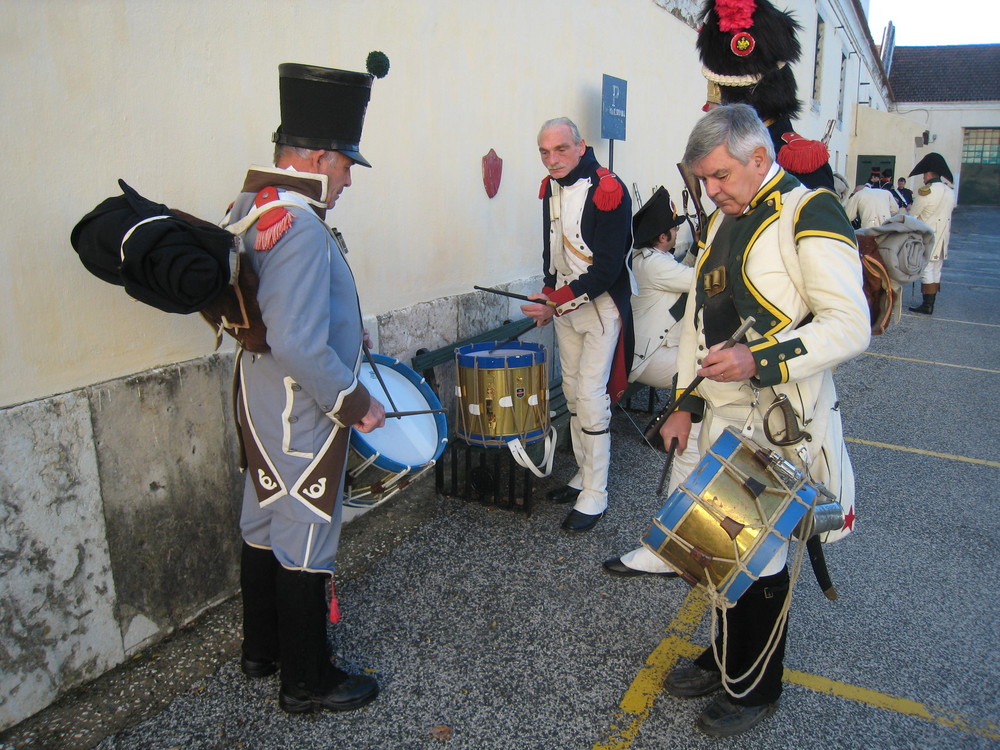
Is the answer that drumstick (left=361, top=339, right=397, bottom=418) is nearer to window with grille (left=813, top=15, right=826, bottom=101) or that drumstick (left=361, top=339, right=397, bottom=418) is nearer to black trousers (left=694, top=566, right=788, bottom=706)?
black trousers (left=694, top=566, right=788, bottom=706)

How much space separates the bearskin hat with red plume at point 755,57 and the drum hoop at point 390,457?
2300mm

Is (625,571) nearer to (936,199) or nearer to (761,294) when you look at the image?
(761,294)

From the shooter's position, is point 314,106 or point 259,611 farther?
point 259,611

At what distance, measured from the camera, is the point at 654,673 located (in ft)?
9.34

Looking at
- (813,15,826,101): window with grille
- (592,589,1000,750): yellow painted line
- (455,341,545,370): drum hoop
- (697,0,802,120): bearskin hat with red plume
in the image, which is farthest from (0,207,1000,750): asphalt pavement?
(813,15,826,101): window with grille

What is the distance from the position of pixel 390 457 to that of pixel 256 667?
0.93 meters

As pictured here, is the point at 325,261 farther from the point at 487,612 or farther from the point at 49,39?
Answer: the point at 487,612

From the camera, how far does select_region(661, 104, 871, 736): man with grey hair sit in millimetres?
2123

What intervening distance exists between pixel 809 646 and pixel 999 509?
6.89 feet

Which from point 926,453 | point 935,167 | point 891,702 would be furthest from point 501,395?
point 935,167

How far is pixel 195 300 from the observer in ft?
6.51

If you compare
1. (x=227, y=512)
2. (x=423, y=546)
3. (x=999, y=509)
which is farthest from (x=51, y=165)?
(x=999, y=509)

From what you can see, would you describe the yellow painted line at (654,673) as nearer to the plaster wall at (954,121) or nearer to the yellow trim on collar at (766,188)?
the yellow trim on collar at (766,188)

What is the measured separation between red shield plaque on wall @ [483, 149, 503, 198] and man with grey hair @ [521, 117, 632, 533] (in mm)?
799
